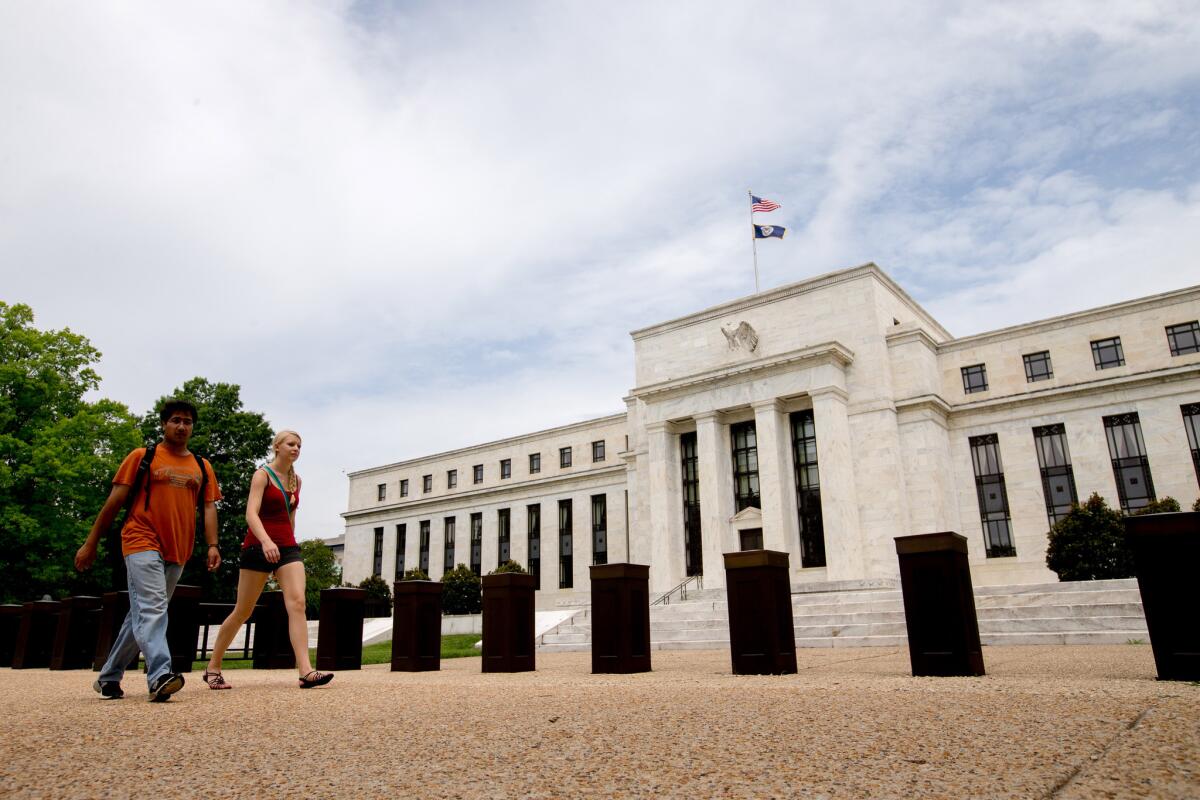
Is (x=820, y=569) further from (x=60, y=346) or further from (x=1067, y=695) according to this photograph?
(x=60, y=346)

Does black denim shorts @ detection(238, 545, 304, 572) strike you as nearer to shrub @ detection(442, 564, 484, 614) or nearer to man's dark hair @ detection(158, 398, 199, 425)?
man's dark hair @ detection(158, 398, 199, 425)

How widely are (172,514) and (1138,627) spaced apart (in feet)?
57.8

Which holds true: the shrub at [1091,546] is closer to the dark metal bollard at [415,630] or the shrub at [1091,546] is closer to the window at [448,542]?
the dark metal bollard at [415,630]

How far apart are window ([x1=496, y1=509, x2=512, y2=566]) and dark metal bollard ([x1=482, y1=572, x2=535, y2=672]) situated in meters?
43.1

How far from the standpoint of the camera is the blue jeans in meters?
6.22

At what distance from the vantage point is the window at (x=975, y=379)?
3706 centimetres

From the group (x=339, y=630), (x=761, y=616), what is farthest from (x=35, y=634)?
(x=761, y=616)

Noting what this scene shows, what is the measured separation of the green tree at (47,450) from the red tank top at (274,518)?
90.9 feet

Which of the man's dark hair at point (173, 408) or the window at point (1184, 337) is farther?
the window at point (1184, 337)

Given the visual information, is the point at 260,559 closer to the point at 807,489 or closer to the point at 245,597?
the point at 245,597

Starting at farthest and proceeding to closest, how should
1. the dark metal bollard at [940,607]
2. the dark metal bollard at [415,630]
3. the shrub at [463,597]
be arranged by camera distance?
the shrub at [463,597]
the dark metal bollard at [415,630]
the dark metal bollard at [940,607]

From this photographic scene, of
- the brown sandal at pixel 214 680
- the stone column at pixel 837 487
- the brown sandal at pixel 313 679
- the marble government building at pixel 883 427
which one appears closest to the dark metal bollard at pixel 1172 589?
the brown sandal at pixel 313 679

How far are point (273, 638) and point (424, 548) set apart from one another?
47.9 meters

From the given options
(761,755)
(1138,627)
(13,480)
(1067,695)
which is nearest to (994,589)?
(1138,627)
